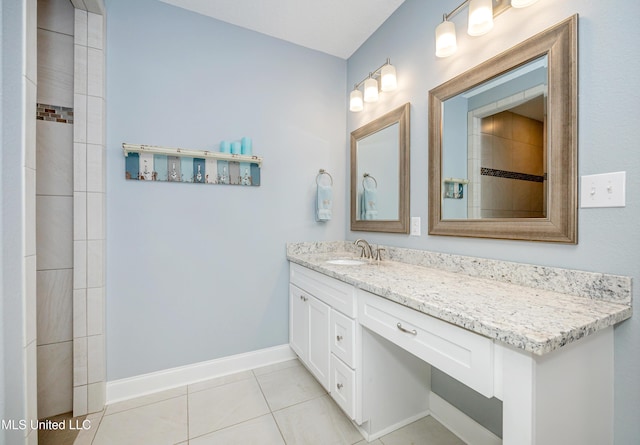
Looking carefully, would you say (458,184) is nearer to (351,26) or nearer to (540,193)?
(540,193)

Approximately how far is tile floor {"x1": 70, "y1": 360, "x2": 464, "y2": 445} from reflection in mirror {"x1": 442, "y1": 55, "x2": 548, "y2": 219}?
1185 mm

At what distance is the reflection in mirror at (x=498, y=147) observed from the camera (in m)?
1.11

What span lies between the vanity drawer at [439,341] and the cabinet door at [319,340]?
43cm

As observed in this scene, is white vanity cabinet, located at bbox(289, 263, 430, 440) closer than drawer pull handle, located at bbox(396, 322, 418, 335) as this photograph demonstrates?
No

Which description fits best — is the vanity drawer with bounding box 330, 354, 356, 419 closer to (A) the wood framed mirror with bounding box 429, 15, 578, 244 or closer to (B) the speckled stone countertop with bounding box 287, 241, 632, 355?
(B) the speckled stone countertop with bounding box 287, 241, 632, 355

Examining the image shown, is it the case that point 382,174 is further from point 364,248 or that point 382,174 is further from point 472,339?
point 472,339

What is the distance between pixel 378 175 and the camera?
204cm

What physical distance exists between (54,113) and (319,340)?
197 centimetres

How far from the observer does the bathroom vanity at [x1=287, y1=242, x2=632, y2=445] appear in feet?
2.31

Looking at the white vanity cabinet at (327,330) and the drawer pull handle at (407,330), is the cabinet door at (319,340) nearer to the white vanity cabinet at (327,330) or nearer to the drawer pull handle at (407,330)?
the white vanity cabinet at (327,330)

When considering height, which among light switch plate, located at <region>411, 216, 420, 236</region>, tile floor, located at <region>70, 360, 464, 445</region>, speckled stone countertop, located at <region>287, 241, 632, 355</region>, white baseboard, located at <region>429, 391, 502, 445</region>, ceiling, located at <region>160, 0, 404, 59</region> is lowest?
tile floor, located at <region>70, 360, 464, 445</region>

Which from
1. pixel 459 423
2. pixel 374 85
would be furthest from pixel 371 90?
pixel 459 423

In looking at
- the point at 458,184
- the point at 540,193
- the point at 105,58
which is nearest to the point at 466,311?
the point at 540,193

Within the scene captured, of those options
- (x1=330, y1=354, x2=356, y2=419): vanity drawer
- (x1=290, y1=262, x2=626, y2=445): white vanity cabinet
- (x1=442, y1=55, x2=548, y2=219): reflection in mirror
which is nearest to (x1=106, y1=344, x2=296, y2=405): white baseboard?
(x1=290, y1=262, x2=626, y2=445): white vanity cabinet
